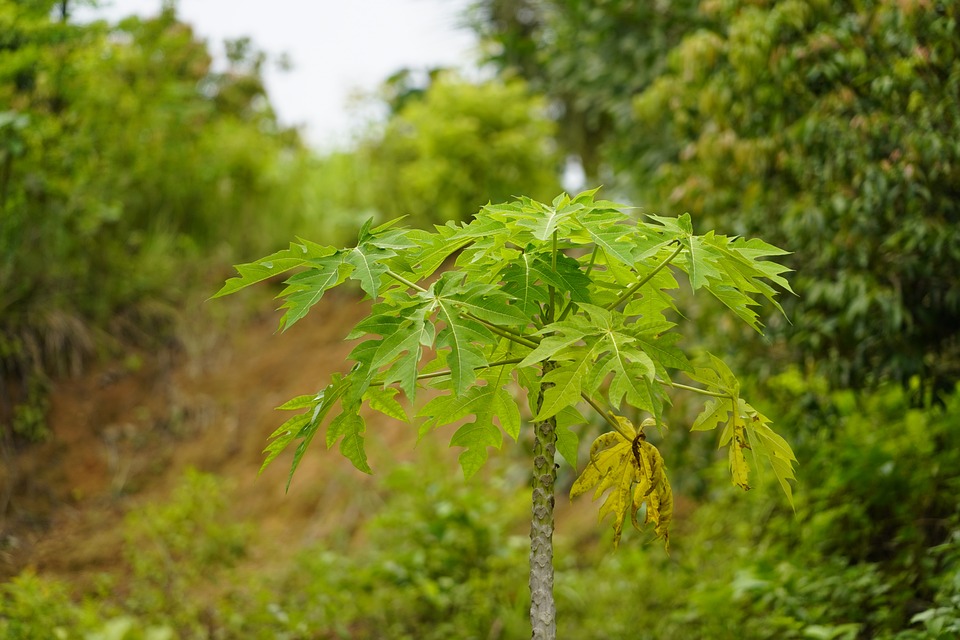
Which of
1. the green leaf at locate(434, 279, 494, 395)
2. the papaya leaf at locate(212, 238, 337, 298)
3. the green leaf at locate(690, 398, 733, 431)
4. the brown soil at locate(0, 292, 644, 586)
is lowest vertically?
the brown soil at locate(0, 292, 644, 586)

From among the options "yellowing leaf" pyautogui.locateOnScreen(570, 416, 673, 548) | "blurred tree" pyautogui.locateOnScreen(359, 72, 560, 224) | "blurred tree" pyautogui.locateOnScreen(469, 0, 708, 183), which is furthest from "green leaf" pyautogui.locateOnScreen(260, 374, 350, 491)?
"blurred tree" pyautogui.locateOnScreen(359, 72, 560, 224)

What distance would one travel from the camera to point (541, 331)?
1620mm

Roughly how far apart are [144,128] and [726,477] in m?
4.83

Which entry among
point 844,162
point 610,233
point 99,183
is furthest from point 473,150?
point 610,233

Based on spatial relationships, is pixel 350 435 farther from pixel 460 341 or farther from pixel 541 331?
pixel 541 331

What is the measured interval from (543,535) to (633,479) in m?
0.23

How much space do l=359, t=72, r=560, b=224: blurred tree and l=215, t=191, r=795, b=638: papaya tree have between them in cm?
507

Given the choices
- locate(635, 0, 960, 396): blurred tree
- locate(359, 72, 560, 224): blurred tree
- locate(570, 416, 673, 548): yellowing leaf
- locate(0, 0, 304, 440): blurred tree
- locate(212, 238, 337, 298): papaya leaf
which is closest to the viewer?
locate(212, 238, 337, 298): papaya leaf

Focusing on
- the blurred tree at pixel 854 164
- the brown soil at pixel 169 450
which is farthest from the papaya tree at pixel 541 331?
the brown soil at pixel 169 450

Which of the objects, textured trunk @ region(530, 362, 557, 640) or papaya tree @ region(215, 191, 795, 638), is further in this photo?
textured trunk @ region(530, 362, 557, 640)

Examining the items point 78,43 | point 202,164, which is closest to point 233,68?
point 202,164

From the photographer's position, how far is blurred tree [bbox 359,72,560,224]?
7.00 meters

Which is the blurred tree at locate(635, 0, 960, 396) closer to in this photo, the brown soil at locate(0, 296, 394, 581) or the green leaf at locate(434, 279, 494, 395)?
the green leaf at locate(434, 279, 494, 395)

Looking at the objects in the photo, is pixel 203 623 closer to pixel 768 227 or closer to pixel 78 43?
pixel 768 227
